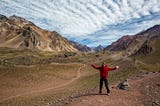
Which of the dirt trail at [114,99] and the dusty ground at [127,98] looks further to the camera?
the dusty ground at [127,98]

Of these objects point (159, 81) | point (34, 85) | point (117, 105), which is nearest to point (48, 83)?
point (34, 85)

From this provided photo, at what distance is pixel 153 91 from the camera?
1097 inches

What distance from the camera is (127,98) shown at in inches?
989

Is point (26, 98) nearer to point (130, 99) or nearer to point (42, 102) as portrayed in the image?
point (42, 102)

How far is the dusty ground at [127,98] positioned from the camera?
23.0 m

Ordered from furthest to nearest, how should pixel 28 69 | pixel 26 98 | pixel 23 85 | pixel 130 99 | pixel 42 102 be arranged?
pixel 28 69
pixel 23 85
pixel 26 98
pixel 42 102
pixel 130 99

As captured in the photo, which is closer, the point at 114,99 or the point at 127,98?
the point at 114,99

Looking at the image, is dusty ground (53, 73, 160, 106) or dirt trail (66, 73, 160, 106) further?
dusty ground (53, 73, 160, 106)

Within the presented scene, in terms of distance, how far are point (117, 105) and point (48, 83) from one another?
3294 cm

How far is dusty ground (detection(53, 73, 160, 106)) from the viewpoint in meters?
23.0

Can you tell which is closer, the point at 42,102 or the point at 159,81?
the point at 159,81

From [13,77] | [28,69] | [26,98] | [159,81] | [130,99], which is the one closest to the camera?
[130,99]

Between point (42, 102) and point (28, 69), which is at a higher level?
point (28, 69)

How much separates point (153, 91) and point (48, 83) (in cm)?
2982
